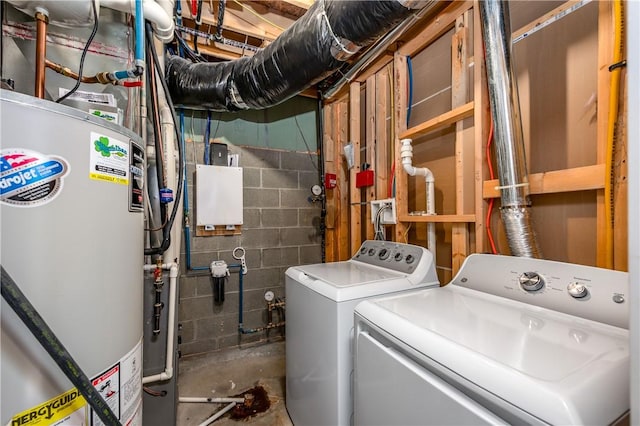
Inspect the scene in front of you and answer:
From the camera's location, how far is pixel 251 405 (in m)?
1.76

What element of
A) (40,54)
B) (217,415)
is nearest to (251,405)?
(217,415)

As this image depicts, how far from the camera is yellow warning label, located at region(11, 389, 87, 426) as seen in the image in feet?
2.06

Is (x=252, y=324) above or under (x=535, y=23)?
under

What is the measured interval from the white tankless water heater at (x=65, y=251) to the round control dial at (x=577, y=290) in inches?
53.8

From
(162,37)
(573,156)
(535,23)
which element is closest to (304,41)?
(162,37)

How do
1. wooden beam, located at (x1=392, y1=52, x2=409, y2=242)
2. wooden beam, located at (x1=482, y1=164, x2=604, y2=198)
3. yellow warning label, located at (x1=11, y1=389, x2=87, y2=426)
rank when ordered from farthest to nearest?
1. wooden beam, located at (x1=392, y1=52, x2=409, y2=242)
2. wooden beam, located at (x1=482, y1=164, x2=604, y2=198)
3. yellow warning label, located at (x1=11, y1=389, x2=87, y2=426)

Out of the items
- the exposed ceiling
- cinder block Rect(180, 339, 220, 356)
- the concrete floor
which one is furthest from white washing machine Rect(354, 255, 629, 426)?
the exposed ceiling

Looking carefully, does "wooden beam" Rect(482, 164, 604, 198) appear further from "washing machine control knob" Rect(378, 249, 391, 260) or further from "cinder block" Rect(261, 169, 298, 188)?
"cinder block" Rect(261, 169, 298, 188)

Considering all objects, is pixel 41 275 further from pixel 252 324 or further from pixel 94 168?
pixel 252 324

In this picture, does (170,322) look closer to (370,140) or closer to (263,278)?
(263,278)

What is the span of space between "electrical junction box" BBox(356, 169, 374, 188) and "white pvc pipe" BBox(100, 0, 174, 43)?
1.48 m

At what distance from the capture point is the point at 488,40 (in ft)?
4.04

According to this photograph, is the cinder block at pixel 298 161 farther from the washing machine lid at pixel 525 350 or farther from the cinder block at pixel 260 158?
the washing machine lid at pixel 525 350

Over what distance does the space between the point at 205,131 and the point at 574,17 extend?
7.50 ft
